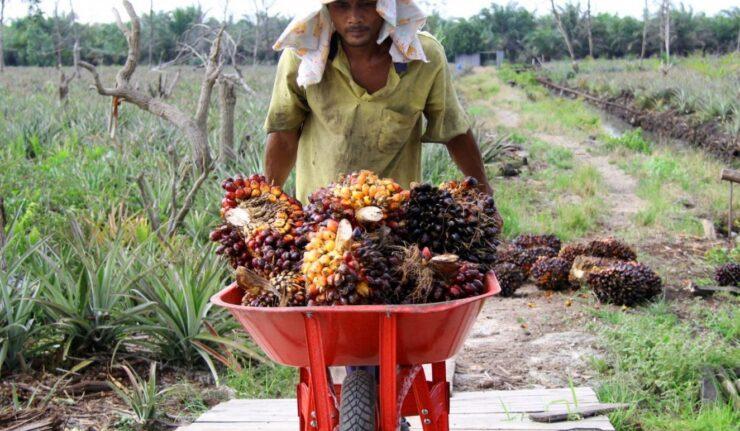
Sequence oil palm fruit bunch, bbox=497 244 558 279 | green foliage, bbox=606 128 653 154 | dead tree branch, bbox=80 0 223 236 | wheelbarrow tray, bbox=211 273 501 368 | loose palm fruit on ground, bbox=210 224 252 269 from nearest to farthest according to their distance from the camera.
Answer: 1. wheelbarrow tray, bbox=211 273 501 368
2. loose palm fruit on ground, bbox=210 224 252 269
3. oil palm fruit bunch, bbox=497 244 558 279
4. dead tree branch, bbox=80 0 223 236
5. green foliage, bbox=606 128 653 154

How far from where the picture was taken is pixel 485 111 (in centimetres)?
2534

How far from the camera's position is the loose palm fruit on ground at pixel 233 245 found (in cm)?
239

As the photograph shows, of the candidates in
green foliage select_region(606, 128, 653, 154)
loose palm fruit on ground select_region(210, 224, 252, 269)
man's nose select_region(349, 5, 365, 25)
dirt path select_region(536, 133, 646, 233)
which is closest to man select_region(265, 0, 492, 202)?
man's nose select_region(349, 5, 365, 25)

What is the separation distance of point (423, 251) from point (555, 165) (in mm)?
11907

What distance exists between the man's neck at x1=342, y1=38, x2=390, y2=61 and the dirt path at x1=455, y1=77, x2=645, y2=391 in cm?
178

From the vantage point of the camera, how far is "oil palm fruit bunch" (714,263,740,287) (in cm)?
607

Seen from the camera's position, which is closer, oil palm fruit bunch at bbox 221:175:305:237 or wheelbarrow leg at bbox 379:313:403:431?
wheelbarrow leg at bbox 379:313:403:431

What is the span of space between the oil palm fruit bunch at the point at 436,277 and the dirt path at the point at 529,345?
1.81 m

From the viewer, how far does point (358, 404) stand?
230 cm

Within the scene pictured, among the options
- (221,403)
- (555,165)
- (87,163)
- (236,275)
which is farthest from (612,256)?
(555,165)

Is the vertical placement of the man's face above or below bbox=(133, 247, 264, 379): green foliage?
above

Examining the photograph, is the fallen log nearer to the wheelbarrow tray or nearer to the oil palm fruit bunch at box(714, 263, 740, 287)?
the wheelbarrow tray

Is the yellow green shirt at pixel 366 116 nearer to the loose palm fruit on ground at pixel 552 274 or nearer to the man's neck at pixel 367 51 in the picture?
the man's neck at pixel 367 51

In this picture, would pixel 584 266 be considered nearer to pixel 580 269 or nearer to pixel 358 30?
pixel 580 269
